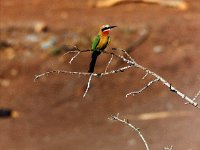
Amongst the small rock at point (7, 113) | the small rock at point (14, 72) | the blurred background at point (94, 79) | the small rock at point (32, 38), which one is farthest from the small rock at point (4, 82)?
the small rock at point (32, 38)

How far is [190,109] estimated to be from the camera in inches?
617

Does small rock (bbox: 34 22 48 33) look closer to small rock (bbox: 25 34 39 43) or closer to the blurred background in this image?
the blurred background

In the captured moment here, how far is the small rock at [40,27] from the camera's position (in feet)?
63.6

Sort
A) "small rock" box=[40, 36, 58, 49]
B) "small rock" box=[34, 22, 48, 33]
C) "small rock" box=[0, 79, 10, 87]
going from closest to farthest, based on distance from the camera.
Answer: "small rock" box=[0, 79, 10, 87]
"small rock" box=[40, 36, 58, 49]
"small rock" box=[34, 22, 48, 33]

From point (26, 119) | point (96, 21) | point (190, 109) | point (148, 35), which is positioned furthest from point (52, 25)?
point (190, 109)

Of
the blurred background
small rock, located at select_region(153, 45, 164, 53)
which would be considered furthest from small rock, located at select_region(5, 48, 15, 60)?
small rock, located at select_region(153, 45, 164, 53)

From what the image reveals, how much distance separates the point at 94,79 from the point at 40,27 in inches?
118

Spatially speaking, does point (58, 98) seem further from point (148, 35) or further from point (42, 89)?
point (148, 35)

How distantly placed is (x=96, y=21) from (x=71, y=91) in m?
3.01

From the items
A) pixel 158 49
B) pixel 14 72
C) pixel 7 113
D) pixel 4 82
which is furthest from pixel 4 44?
pixel 158 49

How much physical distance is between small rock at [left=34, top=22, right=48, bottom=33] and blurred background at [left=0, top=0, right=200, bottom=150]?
0.03 m

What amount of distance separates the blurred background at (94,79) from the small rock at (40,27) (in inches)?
1.0

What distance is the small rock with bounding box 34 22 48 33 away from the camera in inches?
763

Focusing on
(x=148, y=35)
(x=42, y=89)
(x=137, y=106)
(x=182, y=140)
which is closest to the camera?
(x=182, y=140)
